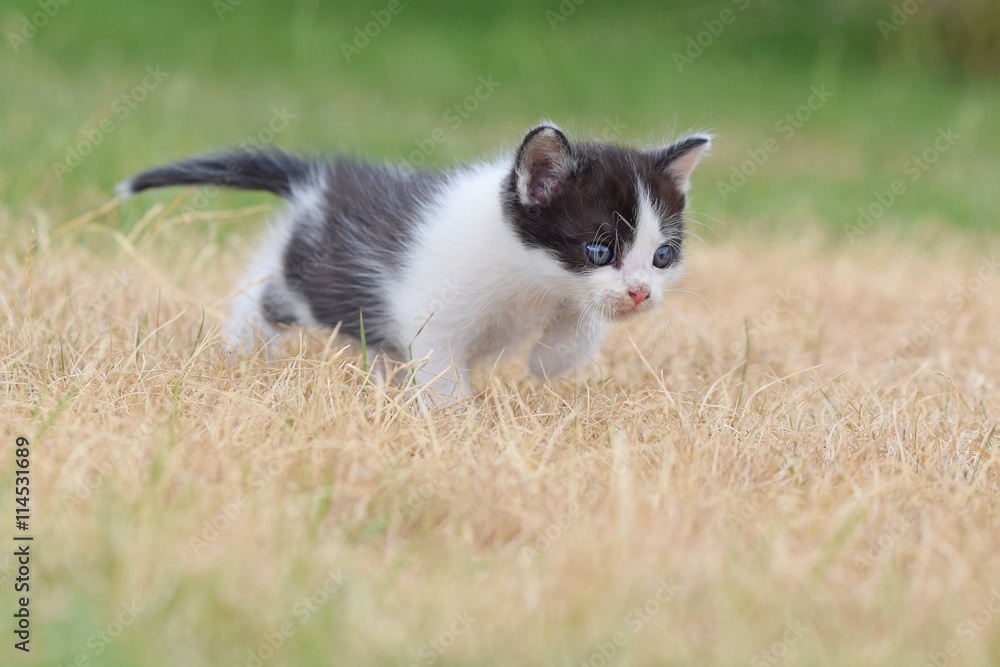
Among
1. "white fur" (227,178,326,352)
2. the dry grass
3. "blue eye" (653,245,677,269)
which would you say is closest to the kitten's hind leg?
"white fur" (227,178,326,352)

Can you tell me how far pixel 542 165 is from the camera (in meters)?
3.18

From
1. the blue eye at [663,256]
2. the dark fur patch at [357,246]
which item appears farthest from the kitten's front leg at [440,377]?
the blue eye at [663,256]

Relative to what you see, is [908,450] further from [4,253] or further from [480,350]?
[4,253]

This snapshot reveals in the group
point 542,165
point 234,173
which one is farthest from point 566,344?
point 234,173

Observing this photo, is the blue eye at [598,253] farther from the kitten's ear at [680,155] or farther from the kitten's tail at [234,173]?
the kitten's tail at [234,173]

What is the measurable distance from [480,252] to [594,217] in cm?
38

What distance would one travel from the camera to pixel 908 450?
114 inches

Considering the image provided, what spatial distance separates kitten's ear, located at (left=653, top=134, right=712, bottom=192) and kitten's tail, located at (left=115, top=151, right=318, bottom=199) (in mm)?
1412

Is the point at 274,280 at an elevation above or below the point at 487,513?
below

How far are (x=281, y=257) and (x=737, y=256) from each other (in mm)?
3090

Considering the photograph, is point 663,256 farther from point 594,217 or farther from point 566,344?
point 566,344

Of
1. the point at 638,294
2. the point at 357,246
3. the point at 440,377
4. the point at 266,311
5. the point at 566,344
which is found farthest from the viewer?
the point at 266,311

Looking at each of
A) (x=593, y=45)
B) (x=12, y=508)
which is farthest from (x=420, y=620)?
(x=593, y=45)

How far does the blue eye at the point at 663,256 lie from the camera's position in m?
3.23
